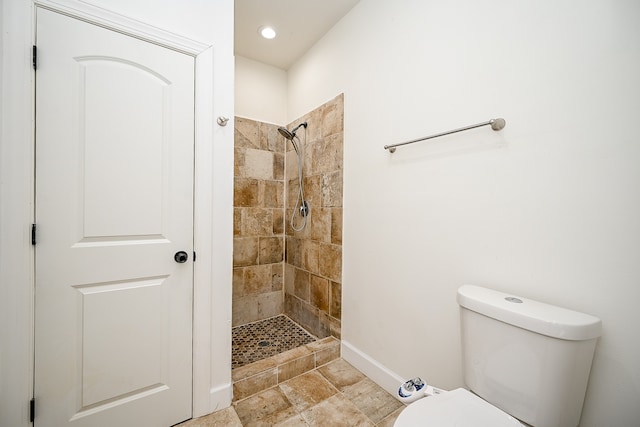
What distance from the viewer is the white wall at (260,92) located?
2.48 m

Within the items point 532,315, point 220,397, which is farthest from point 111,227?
point 532,315

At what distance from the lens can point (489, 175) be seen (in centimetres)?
117

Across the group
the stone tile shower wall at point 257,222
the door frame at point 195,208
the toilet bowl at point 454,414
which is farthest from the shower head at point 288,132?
the toilet bowl at point 454,414

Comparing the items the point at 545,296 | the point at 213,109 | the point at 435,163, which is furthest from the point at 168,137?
the point at 545,296

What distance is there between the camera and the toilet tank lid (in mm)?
800

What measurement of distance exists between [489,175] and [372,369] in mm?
1368

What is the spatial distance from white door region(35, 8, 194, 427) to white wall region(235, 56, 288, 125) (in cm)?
114

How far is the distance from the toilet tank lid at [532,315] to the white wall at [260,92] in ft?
7.49

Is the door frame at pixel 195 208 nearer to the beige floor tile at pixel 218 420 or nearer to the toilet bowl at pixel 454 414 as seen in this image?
the beige floor tile at pixel 218 420

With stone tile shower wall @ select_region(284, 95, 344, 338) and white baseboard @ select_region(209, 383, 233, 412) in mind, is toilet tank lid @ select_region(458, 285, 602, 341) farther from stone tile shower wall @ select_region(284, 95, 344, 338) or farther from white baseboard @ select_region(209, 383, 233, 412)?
white baseboard @ select_region(209, 383, 233, 412)

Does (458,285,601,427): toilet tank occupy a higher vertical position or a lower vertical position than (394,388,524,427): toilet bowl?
higher

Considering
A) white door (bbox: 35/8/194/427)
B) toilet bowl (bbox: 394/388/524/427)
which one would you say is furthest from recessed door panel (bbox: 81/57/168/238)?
toilet bowl (bbox: 394/388/524/427)

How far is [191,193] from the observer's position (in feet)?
4.56

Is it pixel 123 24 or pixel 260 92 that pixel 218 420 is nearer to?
pixel 123 24
